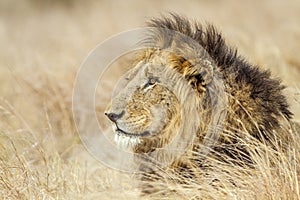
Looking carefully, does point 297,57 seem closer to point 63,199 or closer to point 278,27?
point 278,27

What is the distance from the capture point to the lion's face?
4078mm

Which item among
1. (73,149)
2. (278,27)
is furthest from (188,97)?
→ (278,27)

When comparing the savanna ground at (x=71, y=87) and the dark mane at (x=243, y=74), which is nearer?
the savanna ground at (x=71, y=87)

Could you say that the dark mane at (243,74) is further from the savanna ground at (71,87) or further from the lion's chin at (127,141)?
the lion's chin at (127,141)

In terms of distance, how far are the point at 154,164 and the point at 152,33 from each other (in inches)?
34.5

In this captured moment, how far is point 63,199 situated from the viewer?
426 cm

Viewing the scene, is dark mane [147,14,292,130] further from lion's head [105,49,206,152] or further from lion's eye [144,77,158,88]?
lion's eye [144,77,158,88]

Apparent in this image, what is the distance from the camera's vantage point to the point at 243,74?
420 cm

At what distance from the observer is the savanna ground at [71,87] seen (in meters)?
3.98

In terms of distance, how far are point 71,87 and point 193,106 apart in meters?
3.57

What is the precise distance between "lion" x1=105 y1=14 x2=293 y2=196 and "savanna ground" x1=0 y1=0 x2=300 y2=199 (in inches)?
7.6

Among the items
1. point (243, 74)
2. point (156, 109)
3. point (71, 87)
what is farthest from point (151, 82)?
point (71, 87)

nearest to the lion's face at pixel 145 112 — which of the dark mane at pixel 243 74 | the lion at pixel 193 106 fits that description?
the lion at pixel 193 106

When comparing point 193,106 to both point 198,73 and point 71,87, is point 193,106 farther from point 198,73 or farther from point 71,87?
point 71,87
